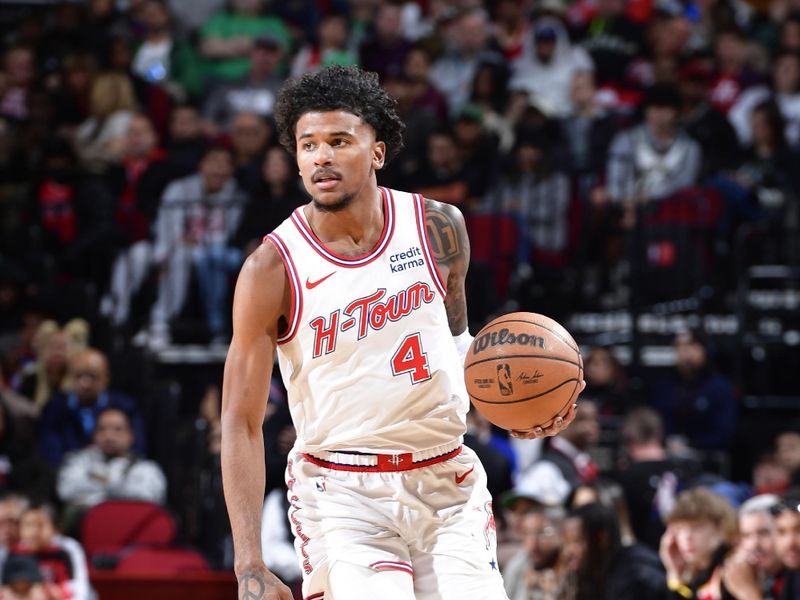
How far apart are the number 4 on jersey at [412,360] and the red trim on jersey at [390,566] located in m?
0.55

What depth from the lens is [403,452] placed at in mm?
4371

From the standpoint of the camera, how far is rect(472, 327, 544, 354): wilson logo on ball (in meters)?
4.55

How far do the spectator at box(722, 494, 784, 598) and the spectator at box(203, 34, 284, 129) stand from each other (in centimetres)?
703

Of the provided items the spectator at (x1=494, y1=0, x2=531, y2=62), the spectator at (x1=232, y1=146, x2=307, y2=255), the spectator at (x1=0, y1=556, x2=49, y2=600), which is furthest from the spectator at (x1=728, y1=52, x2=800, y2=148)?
the spectator at (x1=0, y1=556, x2=49, y2=600)

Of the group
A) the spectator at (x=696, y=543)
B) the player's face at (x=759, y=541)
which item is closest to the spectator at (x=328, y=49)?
the spectator at (x=696, y=543)

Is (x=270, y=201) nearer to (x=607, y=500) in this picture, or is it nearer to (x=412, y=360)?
(x=607, y=500)

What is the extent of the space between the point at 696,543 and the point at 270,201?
17.1 ft

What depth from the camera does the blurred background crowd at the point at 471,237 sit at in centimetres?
887

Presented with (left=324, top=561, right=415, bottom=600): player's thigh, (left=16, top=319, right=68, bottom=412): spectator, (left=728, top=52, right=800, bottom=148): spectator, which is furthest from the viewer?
(left=728, top=52, right=800, bottom=148): spectator

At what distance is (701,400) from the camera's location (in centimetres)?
1009

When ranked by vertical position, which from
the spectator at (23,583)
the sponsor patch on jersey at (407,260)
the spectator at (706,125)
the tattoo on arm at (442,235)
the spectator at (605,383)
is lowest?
the spectator at (23,583)

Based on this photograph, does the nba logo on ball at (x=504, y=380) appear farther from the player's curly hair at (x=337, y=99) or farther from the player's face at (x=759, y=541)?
the player's face at (x=759, y=541)

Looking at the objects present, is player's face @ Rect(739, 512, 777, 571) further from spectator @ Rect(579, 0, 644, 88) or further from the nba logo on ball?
spectator @ Rect(579, 0, 644, 88)

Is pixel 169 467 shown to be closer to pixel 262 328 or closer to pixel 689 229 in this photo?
pixel 689 229
